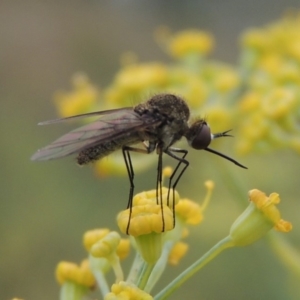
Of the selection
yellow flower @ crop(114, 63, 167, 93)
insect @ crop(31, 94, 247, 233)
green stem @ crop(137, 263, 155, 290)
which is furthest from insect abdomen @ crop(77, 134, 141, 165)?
yellow flower @ crop(114, 63, 167, 93)

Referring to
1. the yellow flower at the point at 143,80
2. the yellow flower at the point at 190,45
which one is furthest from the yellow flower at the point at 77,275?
the yellow flower at the point at 190,45

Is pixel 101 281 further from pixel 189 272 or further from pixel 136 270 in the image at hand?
pixel 189 272

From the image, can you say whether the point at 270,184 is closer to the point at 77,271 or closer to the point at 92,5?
the point at 77,271

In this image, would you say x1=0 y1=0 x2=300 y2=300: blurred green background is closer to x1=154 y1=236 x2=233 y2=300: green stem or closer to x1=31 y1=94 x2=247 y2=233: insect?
x1=31 y1=94 x2=247 y2=233: insect

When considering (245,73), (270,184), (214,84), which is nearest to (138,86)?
(214,84)

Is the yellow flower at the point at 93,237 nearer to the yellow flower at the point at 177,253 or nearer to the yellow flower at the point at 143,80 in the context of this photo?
the yellow flower at the point at 177,253

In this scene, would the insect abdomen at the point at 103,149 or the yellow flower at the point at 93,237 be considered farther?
the insect abdomen at the point at 103,149
